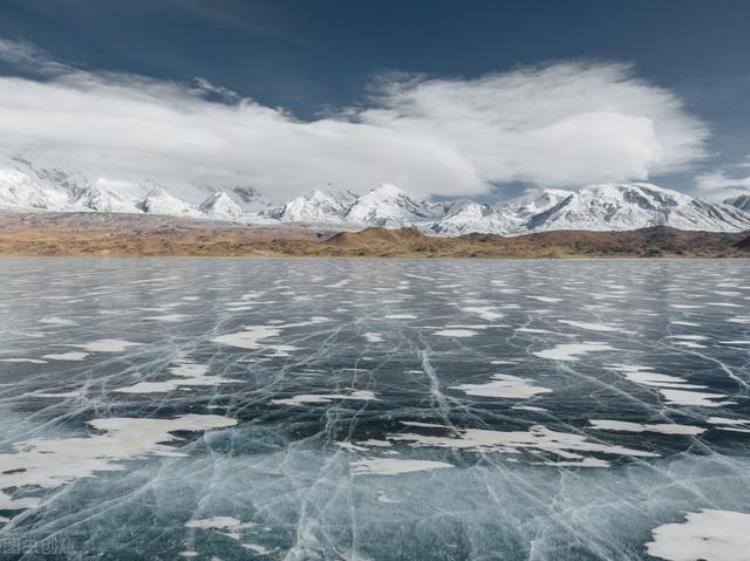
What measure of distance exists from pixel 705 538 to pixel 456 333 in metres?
11.8

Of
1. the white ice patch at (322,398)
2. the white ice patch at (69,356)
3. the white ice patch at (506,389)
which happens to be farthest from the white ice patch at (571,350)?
the white ice patch at (69,356)

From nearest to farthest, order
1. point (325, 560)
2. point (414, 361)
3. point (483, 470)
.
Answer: point (325, 560) → point (483, 470) → point (414, 361)

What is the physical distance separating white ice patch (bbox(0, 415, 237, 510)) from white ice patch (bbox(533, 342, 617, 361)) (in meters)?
8.10

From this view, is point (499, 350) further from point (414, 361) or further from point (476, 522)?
point (476, 522)

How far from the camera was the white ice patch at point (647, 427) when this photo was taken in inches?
326

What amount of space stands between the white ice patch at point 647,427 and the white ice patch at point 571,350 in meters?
4.75

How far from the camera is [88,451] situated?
292 inches

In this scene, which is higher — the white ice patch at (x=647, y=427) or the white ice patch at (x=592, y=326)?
the white ice patch at (x=647, y=427)

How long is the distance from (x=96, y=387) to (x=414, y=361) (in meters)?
6.57

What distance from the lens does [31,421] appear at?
28.1 ft

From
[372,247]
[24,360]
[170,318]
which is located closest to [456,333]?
[170,318]

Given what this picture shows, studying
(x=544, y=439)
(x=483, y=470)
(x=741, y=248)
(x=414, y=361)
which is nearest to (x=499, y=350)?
(x=414, y=361)

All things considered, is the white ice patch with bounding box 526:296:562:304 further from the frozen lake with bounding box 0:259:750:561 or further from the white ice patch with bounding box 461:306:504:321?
the frozen lake with bounding box 0:259:750:561

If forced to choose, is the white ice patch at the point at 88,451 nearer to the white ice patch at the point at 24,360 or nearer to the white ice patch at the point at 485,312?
the white ice patch at the point at 24,360
